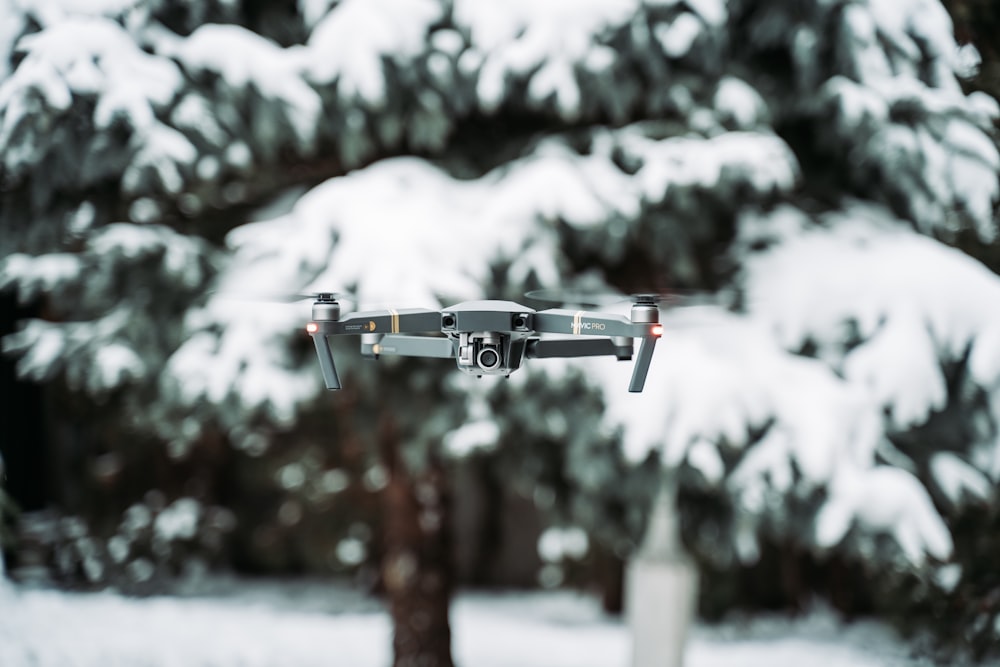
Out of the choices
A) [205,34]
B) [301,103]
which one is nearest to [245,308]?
[301,103]

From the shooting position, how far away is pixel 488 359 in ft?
5.58

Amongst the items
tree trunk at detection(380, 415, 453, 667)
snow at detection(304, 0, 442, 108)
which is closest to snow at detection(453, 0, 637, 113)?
snow at detection(304, 0, 442, 108)

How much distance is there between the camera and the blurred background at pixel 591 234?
3.33 metres

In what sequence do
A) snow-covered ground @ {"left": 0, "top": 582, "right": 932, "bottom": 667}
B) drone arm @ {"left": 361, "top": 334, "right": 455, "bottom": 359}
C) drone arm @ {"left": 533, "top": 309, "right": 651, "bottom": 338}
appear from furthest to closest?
snow-covered ground @ {"left": 0, "top": 582, "right": 932, "bottom": 667} → drone arm @ {"left": 361, "top": 334, "right": 455, "bottom": 359} → drone arm @ {"left": 533, "top": 309, "right": 651, "bottom": 338}

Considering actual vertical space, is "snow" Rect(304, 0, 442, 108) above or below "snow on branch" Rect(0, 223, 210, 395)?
above

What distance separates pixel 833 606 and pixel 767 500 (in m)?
4.25

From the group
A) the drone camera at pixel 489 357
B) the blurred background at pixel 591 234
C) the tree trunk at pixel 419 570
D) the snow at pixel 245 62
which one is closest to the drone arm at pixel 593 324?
the drone camera at pixel 489 357

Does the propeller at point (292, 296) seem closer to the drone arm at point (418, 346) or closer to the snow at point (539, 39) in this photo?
the drone arm at point (418, 346)

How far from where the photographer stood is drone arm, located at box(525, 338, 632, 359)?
1864 mm

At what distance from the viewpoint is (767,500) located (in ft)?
11.6

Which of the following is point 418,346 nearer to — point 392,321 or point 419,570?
point 392,321

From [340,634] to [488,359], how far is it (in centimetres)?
580

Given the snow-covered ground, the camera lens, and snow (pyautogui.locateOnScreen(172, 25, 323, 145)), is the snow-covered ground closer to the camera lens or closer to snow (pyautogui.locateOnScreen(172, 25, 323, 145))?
snow (pyautogui.locateOnScreen(172, 25, 323, 145))

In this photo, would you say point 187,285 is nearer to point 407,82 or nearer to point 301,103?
point 301,103
